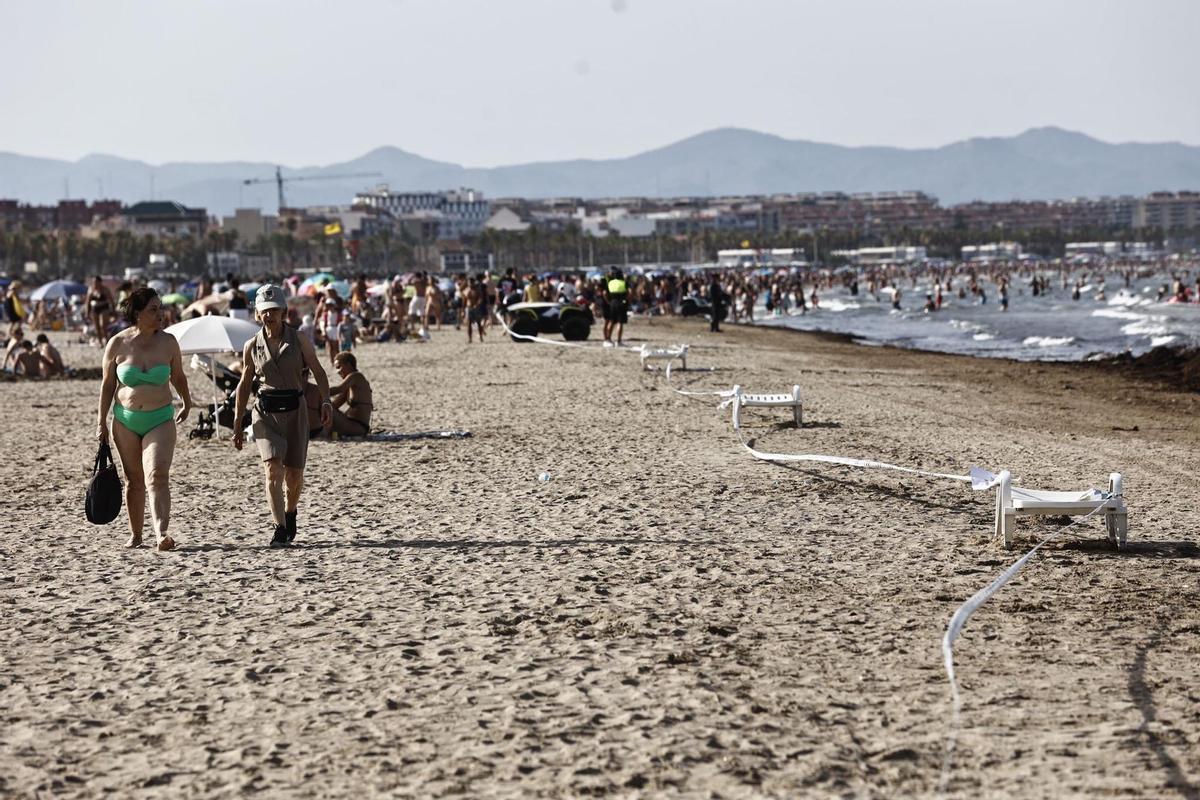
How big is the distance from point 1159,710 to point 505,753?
2212 mm

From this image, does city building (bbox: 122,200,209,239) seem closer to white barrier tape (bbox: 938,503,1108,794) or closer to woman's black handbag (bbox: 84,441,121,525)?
woman's black handbag (bbox: 84,441,121,525)

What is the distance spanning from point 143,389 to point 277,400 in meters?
0.67

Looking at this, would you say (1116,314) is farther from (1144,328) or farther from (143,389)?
(143,389)

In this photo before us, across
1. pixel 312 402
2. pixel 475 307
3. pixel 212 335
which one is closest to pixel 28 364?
pixel 475 307

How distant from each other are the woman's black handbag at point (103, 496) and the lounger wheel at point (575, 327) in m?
20.4

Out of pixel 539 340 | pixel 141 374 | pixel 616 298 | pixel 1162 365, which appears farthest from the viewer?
pixel 1162 365


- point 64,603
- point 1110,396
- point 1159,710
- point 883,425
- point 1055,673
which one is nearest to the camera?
point 1159,710

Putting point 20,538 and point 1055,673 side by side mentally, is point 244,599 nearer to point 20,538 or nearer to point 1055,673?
point 20,538

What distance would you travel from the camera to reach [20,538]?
874cm

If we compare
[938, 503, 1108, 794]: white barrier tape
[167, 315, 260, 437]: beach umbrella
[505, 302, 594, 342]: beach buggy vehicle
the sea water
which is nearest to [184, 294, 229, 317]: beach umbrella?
[505, 302, 594, 342]: beach buggy vehicle

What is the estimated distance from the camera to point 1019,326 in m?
55.2

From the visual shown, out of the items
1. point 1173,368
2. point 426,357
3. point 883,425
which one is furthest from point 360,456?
point 1173,368

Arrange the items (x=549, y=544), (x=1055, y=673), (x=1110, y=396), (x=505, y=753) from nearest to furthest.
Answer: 1. (x=505, y=753)
2. (x=1055, y=673)
3. (x=549, y=544)
4. (x=1110, y=396)

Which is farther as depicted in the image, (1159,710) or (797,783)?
(1159,710)
